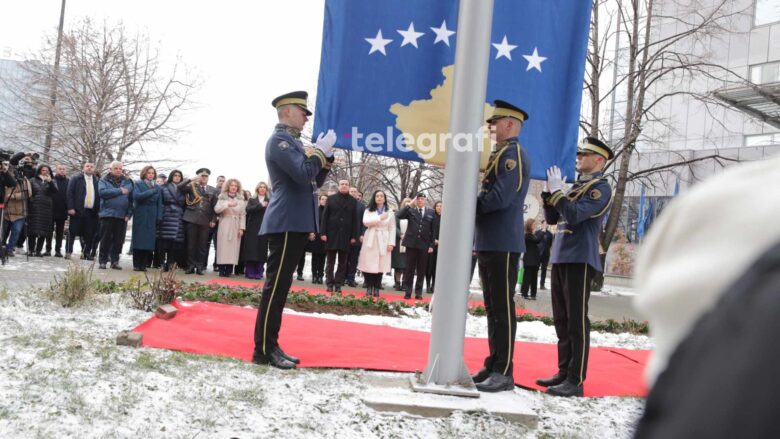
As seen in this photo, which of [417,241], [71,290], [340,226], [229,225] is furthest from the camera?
[229,225]

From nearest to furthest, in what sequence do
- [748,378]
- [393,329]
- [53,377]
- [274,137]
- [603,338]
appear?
1. [748,378]
2. [53,377]
3. [274,137]
4. [393,329]
5. [603,338]

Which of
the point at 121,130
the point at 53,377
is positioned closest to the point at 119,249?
the point at 53,377

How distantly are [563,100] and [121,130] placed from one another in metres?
19.2

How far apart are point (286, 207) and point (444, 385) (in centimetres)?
188

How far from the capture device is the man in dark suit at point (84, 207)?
12.7 meters

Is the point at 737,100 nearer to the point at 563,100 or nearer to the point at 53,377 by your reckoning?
the point at 563,100

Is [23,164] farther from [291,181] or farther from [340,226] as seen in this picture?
[291,181]

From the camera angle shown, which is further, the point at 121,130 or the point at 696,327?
the point at 121,130

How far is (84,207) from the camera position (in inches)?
505

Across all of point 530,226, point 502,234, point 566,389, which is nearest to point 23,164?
point 530,226

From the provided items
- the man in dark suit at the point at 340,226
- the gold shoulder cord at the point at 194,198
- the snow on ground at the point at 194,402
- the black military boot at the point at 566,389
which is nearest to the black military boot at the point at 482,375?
the snow on ground at the point at 194,402

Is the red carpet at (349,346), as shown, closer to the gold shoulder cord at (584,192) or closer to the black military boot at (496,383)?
the black military boot at (496,383)

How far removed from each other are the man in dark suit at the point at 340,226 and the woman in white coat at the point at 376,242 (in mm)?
298

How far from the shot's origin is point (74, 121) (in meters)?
21.7
